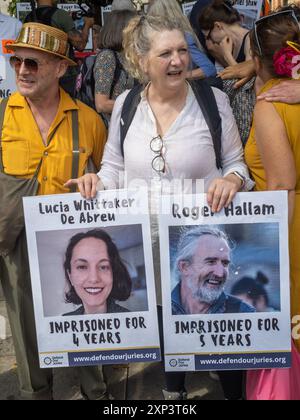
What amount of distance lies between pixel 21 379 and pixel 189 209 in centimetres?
135

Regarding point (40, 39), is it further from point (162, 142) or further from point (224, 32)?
point (224, 32)

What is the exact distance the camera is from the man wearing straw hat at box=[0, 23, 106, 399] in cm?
246

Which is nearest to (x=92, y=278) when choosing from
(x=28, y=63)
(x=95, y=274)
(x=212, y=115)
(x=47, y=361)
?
(x=95, y=274)

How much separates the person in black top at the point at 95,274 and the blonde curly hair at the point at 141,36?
792 millimetres

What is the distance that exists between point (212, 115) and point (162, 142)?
0.81 feet

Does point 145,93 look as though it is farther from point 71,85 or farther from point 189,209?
point 71,85

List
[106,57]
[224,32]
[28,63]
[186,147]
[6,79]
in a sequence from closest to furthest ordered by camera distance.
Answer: [186,147], [28,63], [224,32], [106,57], [6,79]

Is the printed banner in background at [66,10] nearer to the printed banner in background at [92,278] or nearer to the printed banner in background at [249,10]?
the printed banner in background at [249,10]

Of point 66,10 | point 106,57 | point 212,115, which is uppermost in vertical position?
point 66,10

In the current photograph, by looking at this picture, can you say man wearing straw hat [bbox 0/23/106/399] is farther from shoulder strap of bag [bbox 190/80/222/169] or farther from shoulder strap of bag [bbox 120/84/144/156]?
shoulder strap of bag [bbox 190/80/222/169]

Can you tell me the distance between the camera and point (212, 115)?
2355 millimetres

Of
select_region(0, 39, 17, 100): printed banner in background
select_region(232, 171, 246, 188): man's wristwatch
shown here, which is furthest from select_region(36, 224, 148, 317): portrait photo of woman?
select_region(0, 39, 17, 100): printed banner in background

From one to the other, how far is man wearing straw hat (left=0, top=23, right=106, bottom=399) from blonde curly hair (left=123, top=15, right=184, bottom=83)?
0.31m

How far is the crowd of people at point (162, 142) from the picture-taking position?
7.13 feet
